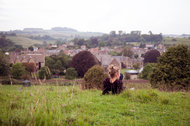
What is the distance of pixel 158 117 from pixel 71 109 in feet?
9.13

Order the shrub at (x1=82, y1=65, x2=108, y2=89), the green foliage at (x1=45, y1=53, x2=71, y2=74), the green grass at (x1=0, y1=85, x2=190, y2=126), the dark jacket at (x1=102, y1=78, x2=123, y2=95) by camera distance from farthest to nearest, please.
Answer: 1. the green foliage at (x1=45, y1=53, x2=71, y2=74)
2. the shrub at (x1=82, y1=65, x2=108, y2=89)
3. the dark jacket at (x1=102, y1=78, x2=123, y2=95)
4. the green grass at (x1=0, y1=85, x2=190, y2=126)

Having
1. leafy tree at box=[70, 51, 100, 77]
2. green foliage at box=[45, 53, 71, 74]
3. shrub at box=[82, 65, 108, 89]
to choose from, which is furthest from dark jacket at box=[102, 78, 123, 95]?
green foliage at box=[45, 53, 71, 74]

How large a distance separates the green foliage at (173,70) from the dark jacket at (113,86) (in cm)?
825

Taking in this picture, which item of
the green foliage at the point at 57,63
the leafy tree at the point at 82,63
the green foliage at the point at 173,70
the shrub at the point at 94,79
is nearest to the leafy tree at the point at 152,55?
the leafy tree at the point at 82,63

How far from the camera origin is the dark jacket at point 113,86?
25.2 feet

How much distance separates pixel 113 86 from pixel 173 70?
405 inches

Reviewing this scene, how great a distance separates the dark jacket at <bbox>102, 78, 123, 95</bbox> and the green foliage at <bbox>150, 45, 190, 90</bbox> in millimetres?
8250

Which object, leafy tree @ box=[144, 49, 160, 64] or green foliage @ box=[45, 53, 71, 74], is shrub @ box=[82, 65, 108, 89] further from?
leafy tree @ box=[144, 49, 160, 64]

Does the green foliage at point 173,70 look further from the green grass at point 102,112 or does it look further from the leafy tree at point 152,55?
the leafy tree at point 152,55

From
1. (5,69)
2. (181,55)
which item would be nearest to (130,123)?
(181,55)

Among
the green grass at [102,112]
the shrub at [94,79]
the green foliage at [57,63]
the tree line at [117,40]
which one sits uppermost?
the tree line at [117,40]

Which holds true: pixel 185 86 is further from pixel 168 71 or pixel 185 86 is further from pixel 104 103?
pixel 104 103

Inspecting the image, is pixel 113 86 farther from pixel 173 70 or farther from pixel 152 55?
pixel 152 55

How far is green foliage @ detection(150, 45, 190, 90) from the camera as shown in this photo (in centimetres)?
1490
